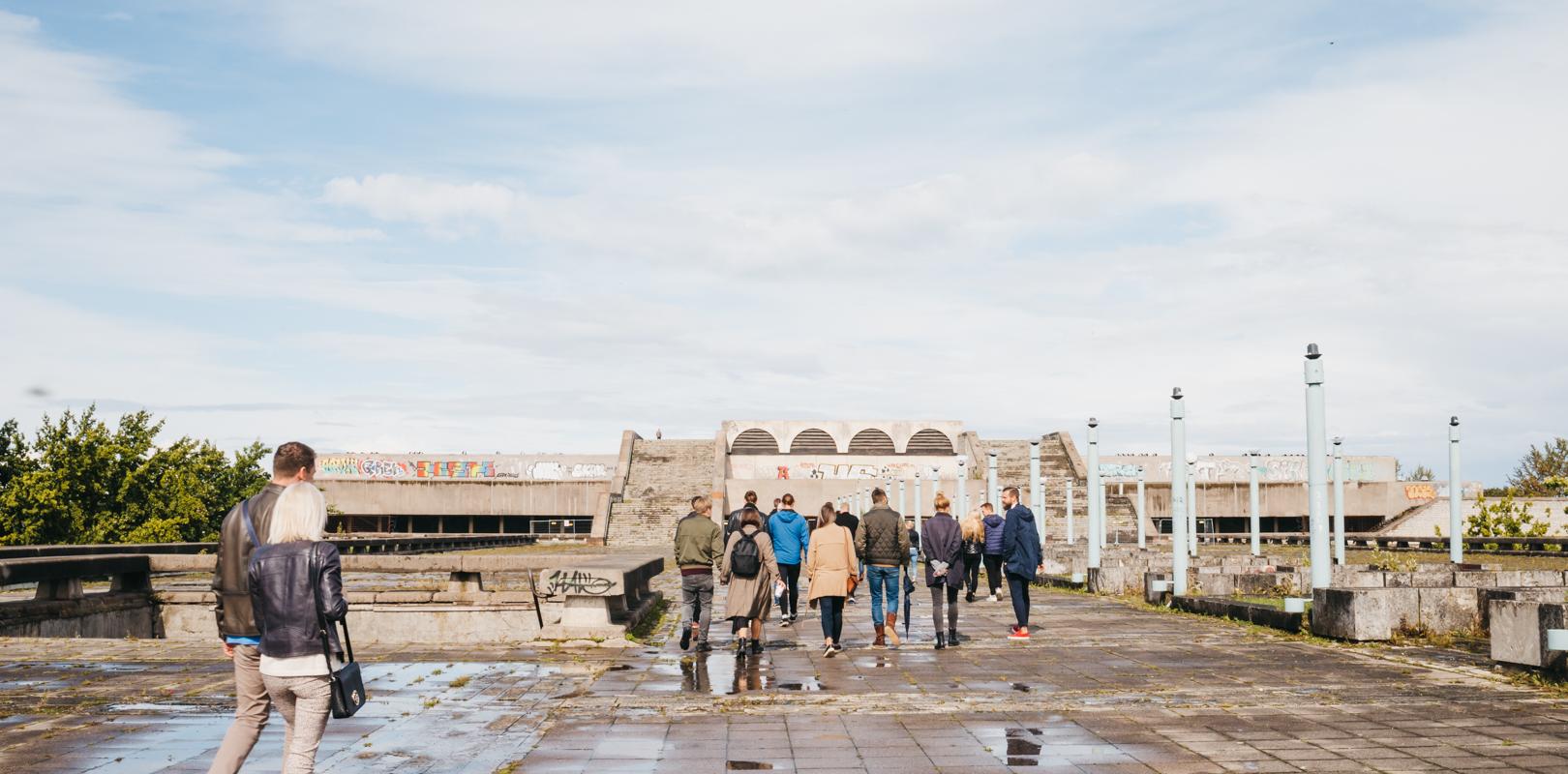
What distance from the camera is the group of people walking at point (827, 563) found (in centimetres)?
1329

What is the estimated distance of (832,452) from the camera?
7888cm

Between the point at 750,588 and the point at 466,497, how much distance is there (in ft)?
180

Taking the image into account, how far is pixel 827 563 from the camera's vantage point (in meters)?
13.9

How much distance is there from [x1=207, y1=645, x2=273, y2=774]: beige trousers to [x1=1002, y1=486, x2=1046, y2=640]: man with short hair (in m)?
9.30

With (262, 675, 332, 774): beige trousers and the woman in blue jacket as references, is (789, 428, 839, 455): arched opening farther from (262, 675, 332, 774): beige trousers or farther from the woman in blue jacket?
(262, 675, 332, 774): beige trousers

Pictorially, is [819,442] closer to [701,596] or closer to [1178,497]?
[1178,497]

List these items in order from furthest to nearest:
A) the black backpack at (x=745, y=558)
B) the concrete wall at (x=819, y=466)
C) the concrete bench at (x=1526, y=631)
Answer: the concrete wall at (x=819, y=466) → the black backpack at (x=745, y=558) → the concrete bench at (x=1526, y=631)

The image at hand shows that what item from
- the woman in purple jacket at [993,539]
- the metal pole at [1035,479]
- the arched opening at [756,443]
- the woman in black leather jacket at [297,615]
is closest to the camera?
the woman in black leather jacket at [297,615]

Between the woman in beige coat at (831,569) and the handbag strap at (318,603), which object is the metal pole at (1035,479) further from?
the handbag strap at (318,603)

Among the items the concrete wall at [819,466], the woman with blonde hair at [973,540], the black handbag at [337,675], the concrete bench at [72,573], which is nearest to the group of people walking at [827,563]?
the woman with blonde hair at [973,540]

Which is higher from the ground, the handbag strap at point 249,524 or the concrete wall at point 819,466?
the concrete wall at point 819,466

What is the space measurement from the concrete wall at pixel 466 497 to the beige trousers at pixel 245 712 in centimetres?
5988

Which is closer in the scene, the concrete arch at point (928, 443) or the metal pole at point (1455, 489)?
the metal pole at point (1455, 489)

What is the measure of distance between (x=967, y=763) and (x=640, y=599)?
438 inches
